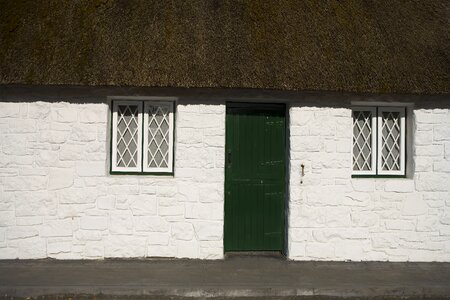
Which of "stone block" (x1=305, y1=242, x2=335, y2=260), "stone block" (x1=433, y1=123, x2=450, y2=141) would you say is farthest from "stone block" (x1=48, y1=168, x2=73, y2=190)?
"stone block" (x1=433, y1=123, x2=450, y2=141)

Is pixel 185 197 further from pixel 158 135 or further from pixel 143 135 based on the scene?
pixel 143 135

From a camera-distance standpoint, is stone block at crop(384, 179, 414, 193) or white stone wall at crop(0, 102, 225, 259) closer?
white stone wall at crop(0, 102, 225, 259)

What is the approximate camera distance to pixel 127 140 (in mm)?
7355

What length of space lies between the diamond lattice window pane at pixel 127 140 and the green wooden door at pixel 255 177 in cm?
157

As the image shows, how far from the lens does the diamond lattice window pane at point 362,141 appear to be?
7.61 meters

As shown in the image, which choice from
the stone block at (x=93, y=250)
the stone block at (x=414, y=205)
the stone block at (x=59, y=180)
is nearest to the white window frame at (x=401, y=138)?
the stone block at (x=414, y=205)

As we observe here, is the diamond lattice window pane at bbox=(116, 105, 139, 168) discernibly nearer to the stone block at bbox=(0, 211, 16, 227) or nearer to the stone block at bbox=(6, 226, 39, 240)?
the stone block at bbox=(6, 226, 39, 240)

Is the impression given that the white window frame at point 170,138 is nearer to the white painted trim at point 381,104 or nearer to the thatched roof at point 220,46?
the thatched roof at point 220,46

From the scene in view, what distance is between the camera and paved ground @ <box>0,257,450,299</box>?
572cm

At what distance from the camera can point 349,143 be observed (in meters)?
7.36

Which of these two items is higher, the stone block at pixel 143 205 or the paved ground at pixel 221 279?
the stone block at pixel 143 205

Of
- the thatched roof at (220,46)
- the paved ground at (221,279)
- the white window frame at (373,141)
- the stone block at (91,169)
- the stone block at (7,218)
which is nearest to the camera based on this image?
the paved ground at (221,279)

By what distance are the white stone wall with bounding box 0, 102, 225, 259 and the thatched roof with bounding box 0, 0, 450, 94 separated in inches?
26.8

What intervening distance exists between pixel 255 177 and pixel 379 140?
7.51 ft
